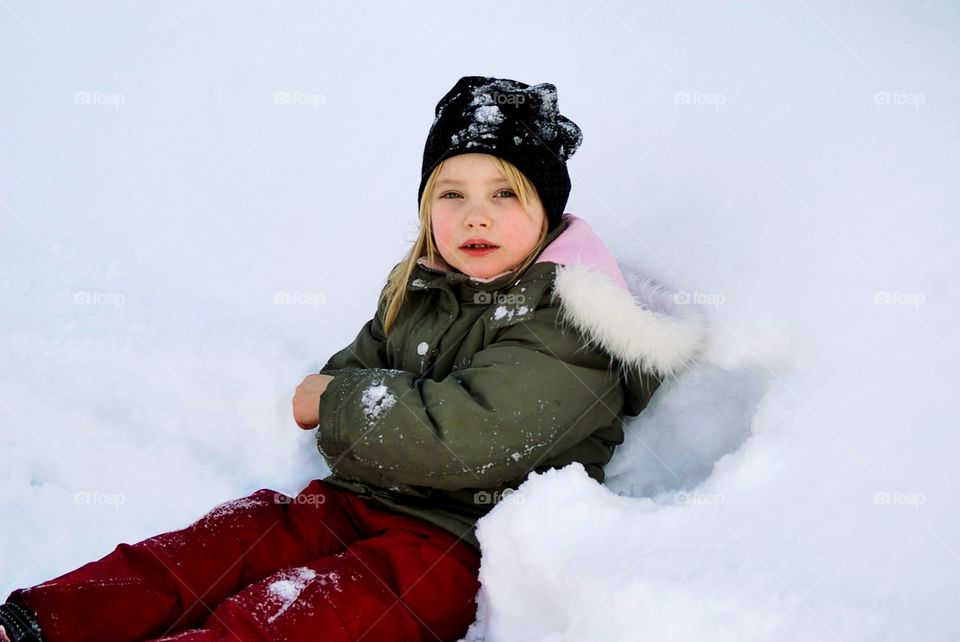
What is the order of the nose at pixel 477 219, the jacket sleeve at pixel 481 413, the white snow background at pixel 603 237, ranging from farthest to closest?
1. the nose at pixel 477 219
2. the jacket sleeve at pixel 481 413
3. the white snow background at pixel 603 237

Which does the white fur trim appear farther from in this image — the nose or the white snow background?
the nose

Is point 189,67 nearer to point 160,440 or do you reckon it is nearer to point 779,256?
point 160,440

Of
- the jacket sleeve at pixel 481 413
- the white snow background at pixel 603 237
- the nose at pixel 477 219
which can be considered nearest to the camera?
the white snow background at pixel 603 237

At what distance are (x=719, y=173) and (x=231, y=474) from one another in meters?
1.48

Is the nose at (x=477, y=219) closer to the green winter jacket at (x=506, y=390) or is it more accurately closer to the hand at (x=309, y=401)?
the green winter jacket at (x=506, y=390)

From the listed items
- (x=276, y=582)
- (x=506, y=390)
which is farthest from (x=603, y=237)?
(x=276, y=582)

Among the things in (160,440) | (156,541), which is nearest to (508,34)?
(160,440)

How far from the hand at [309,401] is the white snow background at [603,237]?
0.25 meters

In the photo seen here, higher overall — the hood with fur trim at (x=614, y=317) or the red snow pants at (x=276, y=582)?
the hood with fur trim at (x=614, y=317)

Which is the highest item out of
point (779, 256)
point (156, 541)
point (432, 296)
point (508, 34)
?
point (508, 34)

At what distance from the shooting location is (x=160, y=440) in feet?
8.11

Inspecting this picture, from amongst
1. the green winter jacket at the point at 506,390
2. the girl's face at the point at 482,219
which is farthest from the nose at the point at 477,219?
the green winter jacket at the point at 506,390

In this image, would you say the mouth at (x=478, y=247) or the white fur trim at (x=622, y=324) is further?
the mouth at (x=478, y=247)

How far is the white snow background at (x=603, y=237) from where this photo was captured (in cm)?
161
